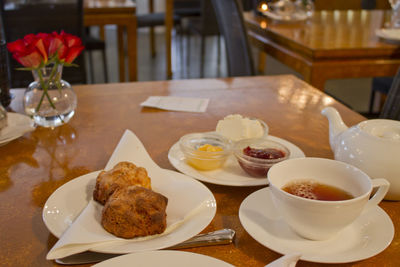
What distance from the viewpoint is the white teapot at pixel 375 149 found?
0.75 m

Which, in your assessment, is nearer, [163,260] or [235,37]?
[163,260]

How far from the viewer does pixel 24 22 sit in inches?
95.7

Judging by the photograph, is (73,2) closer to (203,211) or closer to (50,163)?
(50,163)

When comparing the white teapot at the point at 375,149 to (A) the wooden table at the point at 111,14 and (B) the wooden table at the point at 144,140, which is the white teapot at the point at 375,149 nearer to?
(B) the wooden table at the point at 144,140

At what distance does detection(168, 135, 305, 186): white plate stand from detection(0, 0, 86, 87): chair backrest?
1.74 meters

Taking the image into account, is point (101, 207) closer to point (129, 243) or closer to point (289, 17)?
point (129, 243)

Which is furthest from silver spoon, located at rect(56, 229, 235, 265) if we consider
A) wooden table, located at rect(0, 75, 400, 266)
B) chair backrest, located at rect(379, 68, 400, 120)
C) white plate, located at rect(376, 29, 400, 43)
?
white plate, located at rect(376, 29, 400, 43)

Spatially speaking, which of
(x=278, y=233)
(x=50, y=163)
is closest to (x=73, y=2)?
(x=50, y=163)

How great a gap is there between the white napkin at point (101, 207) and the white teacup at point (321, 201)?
0.13 m

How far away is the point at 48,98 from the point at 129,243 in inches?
23.0

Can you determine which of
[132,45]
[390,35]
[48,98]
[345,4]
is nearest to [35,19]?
[132,45]

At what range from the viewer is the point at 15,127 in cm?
105

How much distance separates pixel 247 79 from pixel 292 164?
0.87m

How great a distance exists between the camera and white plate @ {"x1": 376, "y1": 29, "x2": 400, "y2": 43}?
2.07m
